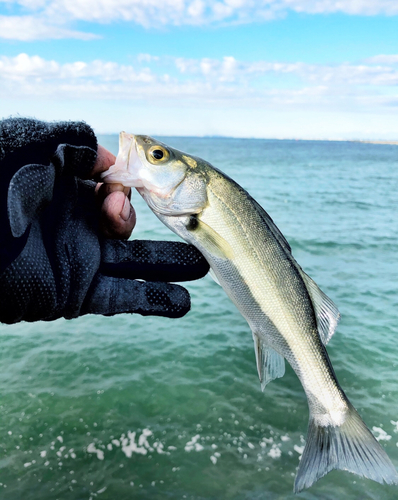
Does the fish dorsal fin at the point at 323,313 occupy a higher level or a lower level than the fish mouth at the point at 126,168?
lower

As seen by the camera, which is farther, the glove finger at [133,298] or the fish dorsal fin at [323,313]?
the glove finger at [133,298]

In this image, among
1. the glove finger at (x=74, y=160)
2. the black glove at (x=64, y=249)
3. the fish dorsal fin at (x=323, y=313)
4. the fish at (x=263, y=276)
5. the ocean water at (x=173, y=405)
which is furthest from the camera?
the ocean water at (x=173, y=405)

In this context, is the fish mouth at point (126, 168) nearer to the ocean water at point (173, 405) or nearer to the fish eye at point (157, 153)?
the fish eye at point (157, 153)

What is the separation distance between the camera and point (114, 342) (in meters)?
11.4

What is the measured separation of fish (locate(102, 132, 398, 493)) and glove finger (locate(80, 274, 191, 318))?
492 millimetres

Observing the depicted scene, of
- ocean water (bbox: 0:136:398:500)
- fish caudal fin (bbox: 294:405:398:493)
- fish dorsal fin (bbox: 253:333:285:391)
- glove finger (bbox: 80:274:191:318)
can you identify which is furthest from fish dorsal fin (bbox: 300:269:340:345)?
ocean water (bbox: 0:136:398:500)

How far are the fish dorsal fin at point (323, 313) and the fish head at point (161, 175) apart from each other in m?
1.06

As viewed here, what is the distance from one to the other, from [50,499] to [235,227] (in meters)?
5.62

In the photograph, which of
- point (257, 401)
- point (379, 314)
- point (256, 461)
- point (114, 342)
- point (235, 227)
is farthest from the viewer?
point (379, 314)

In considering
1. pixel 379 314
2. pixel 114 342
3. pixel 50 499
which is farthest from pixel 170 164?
pixel 379 314

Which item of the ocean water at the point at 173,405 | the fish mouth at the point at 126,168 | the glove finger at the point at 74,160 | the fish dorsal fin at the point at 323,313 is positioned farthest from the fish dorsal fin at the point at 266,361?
the ocean water at the point at 173,405

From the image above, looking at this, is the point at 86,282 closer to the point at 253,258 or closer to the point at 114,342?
the point at 253,258

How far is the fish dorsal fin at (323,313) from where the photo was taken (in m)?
3.53

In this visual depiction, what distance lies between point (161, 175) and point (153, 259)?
2.19ft
